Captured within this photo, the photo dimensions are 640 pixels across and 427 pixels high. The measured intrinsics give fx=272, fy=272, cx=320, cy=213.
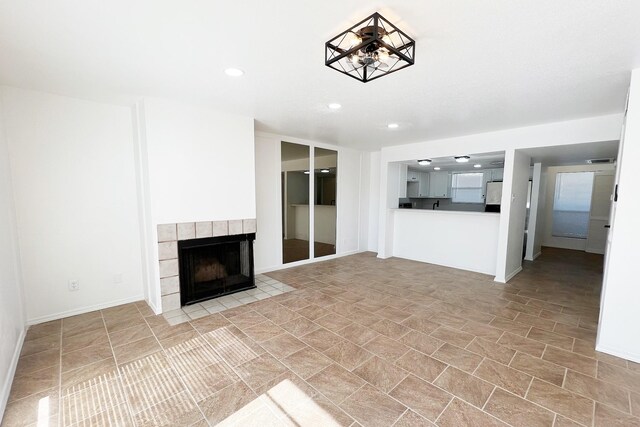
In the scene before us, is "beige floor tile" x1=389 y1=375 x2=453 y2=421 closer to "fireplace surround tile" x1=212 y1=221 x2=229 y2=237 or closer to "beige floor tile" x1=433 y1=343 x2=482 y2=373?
"beige floor tile" x1=433 y1=343 x2=482 y2=373

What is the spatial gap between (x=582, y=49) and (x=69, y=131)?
4.70 meters

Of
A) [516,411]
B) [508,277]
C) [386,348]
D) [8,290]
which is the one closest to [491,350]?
[516,411]

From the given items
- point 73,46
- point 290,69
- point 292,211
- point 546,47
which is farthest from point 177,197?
point 546,47

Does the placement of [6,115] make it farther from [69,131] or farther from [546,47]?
[546,47]

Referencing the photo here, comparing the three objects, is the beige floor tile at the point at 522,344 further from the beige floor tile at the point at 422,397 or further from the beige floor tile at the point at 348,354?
the beige floor tile at the point at 348,354

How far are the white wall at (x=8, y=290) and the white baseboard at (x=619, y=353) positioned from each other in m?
4.61

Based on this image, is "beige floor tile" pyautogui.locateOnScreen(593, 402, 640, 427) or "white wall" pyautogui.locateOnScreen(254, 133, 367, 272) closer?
"beige floor tile" pyautogui.locateOnScreen(593, 402, 640, 427)

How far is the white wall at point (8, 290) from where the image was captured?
6.39 feet

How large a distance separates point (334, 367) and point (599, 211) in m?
8.06

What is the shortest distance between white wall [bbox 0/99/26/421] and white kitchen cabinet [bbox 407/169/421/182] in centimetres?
745

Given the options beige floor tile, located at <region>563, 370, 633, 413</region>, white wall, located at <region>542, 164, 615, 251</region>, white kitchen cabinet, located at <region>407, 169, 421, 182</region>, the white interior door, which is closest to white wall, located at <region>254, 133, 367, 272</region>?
white kitchen cabinet, located at <region>407, 169, 421, 182</region>

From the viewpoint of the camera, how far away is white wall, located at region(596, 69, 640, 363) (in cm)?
222

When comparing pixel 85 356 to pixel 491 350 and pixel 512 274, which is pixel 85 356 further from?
pixel 512 274

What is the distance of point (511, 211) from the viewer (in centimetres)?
432
